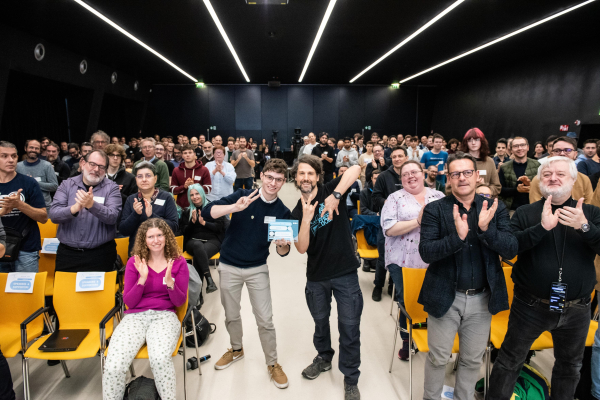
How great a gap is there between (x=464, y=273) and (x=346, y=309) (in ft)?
2.45

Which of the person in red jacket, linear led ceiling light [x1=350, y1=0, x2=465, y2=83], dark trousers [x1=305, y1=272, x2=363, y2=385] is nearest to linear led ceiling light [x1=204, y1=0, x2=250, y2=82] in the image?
the person in red jacket

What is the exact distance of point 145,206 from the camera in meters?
Result: 2.86

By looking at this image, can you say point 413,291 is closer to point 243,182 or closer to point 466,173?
point 466,173

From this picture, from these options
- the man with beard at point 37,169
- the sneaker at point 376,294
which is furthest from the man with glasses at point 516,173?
the man with beard at point 37,169

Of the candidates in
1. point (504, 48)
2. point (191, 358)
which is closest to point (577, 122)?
point (504, 48)

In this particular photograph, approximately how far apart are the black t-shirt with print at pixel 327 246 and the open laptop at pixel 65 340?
1496 millimetres

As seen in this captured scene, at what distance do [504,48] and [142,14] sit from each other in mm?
8113

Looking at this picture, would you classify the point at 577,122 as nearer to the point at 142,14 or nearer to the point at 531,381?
the point at 531,381

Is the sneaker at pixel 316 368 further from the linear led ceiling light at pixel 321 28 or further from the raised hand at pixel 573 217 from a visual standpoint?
the linear led ceiling light at pixel 321 28

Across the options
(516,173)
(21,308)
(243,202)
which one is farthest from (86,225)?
(516,173)

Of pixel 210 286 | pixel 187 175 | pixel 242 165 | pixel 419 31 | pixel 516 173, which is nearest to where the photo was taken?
pixel 210 286

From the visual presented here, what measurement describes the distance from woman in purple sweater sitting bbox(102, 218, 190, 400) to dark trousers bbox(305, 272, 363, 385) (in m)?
0.87

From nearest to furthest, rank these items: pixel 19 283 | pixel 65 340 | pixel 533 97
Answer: pixel 65 340
pixel 19 283
pixel 533 97

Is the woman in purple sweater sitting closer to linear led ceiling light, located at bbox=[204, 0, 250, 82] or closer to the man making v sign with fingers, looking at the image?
the man making v sign with fingers
